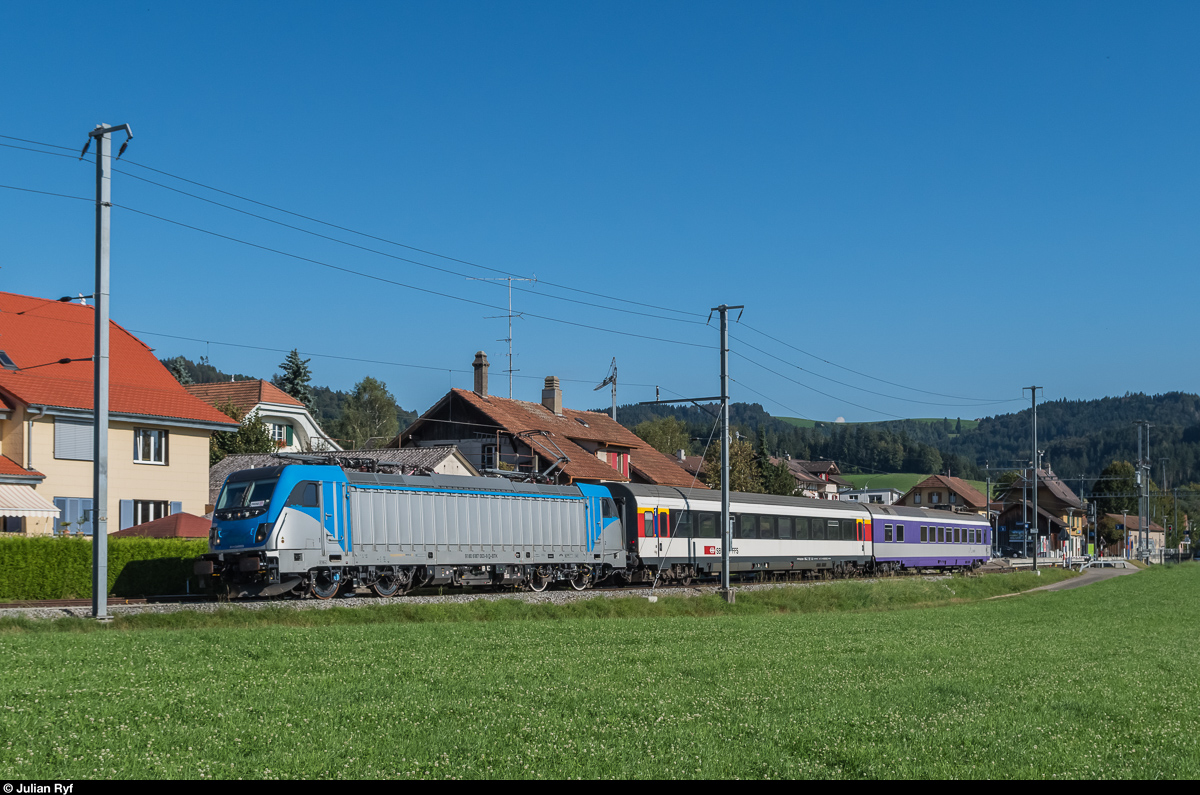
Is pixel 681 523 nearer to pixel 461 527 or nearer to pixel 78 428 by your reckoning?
pixel 461 527

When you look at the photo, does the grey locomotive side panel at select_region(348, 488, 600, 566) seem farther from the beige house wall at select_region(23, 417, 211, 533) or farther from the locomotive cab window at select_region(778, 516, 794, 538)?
the beige house wall at select_region(23, 417, 211, 533)

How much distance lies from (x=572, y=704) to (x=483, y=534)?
21212 mm

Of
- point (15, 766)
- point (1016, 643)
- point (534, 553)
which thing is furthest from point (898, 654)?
point (534, 553)

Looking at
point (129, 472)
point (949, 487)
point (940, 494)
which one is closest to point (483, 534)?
point (129, 472)

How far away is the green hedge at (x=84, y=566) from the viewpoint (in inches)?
1078

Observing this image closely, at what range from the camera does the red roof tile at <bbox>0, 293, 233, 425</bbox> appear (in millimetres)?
38312

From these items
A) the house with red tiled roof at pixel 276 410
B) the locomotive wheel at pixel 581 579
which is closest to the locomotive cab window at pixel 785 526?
the locomotive wheel at pixel 581 579

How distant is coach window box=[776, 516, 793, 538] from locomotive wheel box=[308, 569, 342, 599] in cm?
2218

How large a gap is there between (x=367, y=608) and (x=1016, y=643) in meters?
13.3

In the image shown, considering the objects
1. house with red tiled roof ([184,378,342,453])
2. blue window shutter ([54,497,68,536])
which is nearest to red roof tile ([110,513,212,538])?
blue window shutter ([54,497,68,536])

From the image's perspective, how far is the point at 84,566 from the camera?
93.8 ft

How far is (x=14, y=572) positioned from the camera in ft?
89.6

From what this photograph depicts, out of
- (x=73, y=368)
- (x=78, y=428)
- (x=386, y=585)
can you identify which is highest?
(x=73, y=368)

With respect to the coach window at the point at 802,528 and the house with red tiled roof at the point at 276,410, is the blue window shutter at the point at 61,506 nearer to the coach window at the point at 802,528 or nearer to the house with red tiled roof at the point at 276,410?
the house with red tiled roof at the point at 276,410
